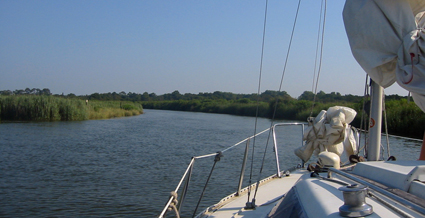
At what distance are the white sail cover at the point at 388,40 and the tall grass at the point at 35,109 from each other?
85.7 ft

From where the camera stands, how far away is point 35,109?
82.3 feet

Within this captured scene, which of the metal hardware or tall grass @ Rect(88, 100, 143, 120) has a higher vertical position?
the metal hardware

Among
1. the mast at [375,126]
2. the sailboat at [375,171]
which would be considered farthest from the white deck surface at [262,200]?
the mast at [375,126]

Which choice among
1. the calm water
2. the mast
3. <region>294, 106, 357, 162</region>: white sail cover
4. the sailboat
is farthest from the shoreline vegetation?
the sailboat

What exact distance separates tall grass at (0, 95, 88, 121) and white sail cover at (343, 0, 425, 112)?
26.1 m

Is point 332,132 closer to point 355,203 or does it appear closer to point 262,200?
point 262,200

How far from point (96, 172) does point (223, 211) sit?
7.46 meters

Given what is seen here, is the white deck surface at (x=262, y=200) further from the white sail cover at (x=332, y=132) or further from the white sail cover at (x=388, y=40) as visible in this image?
the white sail cover at (x=388, y=40)

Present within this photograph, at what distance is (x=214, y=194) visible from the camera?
294 inches

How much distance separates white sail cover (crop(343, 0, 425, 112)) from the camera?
6.75 feet

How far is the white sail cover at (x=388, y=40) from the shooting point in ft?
6.75

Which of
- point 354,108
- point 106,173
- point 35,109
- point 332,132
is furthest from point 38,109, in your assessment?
point 332,132

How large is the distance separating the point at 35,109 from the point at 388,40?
2659 cm

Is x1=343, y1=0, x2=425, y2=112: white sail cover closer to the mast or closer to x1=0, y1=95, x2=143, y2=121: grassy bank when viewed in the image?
the mast
